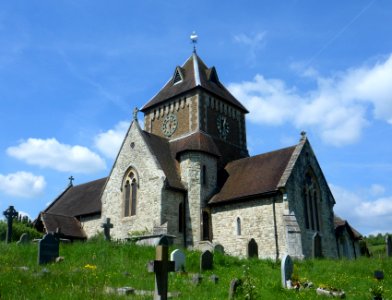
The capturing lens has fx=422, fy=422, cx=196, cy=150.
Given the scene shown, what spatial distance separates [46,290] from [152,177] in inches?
614

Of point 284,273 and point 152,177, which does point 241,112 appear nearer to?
point 152,177

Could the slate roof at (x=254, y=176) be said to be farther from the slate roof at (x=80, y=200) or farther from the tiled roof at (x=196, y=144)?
the slate roof at (x=80, y=200)

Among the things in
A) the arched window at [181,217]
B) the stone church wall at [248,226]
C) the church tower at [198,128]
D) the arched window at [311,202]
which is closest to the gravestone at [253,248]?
the stone church wall at [248,226]

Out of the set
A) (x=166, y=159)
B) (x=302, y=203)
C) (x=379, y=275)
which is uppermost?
(x=166, y=159)

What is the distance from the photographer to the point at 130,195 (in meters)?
26.4

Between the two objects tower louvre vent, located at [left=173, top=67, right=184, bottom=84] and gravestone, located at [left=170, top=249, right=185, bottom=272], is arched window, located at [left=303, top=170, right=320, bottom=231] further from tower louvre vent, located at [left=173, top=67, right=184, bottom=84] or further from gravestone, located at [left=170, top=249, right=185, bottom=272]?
tower louvre vent, located at [left=173, top=67, right=184, bottom=84]

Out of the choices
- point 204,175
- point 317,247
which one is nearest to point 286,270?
point 317,247

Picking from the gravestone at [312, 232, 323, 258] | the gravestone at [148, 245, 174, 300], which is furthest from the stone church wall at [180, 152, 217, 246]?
the gravestone at [148, 245, 174, 300]

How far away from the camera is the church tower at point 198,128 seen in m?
25.3

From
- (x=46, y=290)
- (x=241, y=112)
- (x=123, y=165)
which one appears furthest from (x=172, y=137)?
(x=46, y=290)

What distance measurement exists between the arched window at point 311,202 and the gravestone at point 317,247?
67 cm

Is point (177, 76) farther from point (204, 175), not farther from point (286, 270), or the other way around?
point (286, 270)

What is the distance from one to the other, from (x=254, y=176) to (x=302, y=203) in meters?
3.23

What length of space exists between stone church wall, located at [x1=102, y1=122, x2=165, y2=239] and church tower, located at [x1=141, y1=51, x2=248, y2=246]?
6.66 feet
